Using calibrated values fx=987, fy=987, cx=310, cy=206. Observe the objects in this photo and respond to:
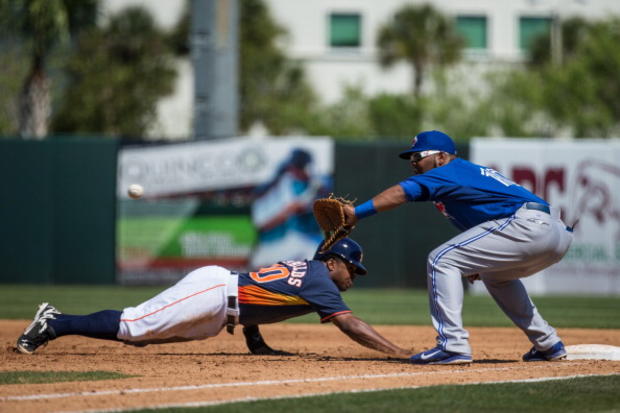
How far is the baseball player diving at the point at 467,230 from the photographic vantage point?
6.06 meters

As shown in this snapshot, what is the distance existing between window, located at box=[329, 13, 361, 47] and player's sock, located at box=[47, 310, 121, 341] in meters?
35.3

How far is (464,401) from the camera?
4.91 meters

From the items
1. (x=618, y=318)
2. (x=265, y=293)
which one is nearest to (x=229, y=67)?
(x=618, y=318)

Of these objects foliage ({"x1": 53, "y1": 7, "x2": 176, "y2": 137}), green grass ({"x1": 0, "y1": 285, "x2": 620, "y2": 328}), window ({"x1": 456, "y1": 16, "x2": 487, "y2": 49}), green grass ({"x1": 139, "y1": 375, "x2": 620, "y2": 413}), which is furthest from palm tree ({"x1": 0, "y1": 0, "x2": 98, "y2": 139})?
window ({"x1": 456, "y1": 16, "x2": 487, "y2": 49})

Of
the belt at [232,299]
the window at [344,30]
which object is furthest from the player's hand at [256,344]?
the window at [344,30]

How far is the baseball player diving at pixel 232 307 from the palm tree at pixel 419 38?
33.8 metres

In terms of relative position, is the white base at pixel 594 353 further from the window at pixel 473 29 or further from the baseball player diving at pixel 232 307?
the window at pixel 473 29

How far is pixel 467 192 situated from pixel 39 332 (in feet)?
9.66

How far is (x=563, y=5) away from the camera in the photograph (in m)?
40.3

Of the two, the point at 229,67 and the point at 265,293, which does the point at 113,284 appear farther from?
the point at 265,293

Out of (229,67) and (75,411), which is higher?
(229,67)

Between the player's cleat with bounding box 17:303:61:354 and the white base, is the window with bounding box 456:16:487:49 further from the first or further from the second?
the player's cleat with bounding box 17:303:61:354

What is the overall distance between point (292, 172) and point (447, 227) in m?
2.64

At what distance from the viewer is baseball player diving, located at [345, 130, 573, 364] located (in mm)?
6062
